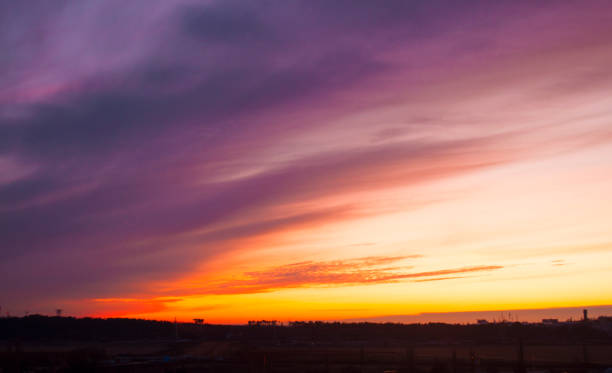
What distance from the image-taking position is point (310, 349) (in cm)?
5484

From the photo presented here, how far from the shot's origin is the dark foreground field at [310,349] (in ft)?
102

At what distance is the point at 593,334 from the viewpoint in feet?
225

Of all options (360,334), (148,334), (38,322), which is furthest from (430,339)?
(38,322)

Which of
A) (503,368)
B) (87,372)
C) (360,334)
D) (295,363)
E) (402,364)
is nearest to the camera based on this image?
(87,372)

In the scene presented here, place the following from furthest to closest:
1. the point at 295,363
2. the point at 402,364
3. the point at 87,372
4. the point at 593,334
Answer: the point at 593,334, the point at 295,363, the point at 402,364, the point at 87,372

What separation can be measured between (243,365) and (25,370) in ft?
39.1

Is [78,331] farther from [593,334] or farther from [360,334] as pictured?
[593,334]

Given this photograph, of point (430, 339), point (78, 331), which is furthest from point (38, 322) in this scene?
point (430, 339)

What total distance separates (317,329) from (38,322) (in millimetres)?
45742

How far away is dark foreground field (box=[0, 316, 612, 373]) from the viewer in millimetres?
31078

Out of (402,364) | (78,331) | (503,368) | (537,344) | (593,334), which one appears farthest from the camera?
(78,331)

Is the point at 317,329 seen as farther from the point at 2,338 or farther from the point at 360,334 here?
the point at 2,338

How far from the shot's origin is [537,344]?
2196 inches

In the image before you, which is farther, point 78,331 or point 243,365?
point 78,331
